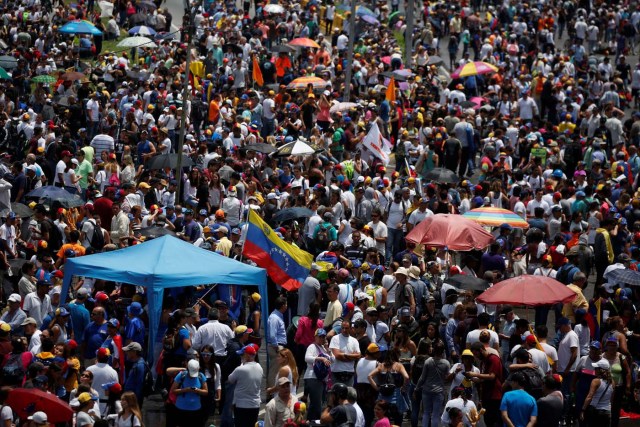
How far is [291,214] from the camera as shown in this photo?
22312mm

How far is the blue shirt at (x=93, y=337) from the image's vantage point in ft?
55.6

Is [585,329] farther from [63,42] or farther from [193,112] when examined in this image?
[63,42]

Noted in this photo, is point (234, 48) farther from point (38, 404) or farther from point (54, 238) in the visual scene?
point (38, 404)

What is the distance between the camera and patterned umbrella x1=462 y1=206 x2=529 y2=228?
2217 cm

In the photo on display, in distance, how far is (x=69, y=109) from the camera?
29516 millimetres

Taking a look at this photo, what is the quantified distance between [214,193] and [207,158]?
1881mm

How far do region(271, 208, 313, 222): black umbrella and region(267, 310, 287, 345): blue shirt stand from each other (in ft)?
14.9

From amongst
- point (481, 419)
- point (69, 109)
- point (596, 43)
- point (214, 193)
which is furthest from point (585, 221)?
point (596, 43)

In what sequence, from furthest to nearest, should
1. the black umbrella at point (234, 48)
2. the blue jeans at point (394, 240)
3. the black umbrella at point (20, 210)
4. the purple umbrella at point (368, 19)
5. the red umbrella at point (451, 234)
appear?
the purple umbrella at point (368, 19) → the black umbrella at point (234, 48) → the blue jeans at point (394, 240) → the black umbrella at point (20, 210) → the red umbrella at point (451, 234)

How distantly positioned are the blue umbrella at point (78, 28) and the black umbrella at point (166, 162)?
13.7 metres

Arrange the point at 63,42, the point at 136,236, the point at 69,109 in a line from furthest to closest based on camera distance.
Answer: the point at 63,42, the point at 69,109, the point at 136,236

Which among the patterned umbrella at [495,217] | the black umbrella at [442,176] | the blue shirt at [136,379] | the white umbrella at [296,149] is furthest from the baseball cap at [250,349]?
the white umbrella at [296,149]

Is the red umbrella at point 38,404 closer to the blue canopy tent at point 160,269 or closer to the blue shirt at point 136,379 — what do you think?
the blue shirt at point 136,379

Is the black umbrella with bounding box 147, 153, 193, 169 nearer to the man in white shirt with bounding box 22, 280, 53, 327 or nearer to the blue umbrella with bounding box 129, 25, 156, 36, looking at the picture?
the man in white shirt with bounding box 22, 280, 53, 327
